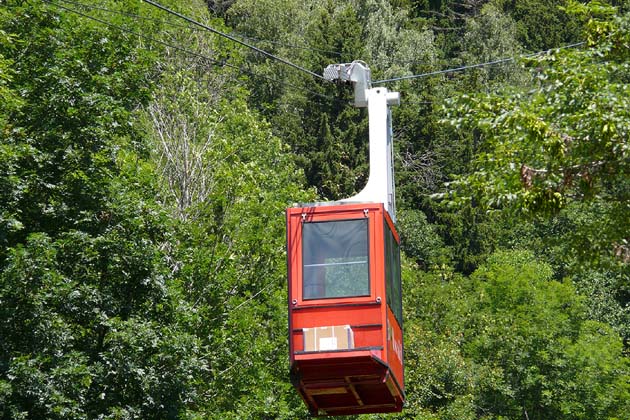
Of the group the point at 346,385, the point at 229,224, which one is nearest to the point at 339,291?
the point at 346,385

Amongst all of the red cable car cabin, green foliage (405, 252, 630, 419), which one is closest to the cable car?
the red cable car cabin

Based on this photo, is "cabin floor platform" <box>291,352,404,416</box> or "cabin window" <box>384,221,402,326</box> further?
"cabin window" <box>384,221,402,326</box>

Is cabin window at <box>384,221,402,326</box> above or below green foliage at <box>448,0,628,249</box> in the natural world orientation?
below

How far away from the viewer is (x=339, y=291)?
17172 mm

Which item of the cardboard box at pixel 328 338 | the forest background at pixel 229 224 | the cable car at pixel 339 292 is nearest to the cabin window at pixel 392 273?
the cable car at pixel 339 292

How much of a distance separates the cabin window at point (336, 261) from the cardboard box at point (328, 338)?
0.42 metres

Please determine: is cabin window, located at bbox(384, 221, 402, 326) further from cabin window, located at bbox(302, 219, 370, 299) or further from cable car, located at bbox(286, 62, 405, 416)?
cabin window, located at bbox(302, 219, 370, 299)

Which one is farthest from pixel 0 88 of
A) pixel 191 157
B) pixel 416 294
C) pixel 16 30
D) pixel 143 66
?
pixel 416 294

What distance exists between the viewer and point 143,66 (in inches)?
1043

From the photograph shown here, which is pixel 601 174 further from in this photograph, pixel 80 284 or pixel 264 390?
pixel 264 390

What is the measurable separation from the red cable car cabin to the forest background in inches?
49.7

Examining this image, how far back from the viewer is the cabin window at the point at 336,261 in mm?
17141

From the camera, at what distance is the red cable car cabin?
55.9 feet

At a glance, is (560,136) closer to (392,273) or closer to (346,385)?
(392,273)
